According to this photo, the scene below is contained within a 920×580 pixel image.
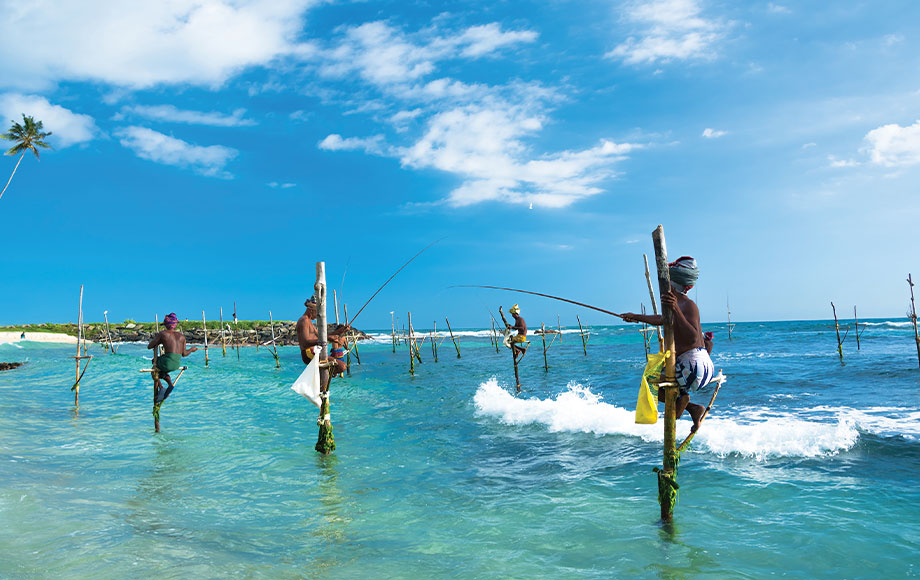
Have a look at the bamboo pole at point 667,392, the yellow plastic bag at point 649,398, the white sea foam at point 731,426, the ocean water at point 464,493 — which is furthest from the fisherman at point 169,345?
the bamboo pole at point 667,392

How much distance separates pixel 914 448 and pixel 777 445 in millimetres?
2465

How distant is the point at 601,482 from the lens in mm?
8375

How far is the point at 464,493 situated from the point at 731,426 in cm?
704

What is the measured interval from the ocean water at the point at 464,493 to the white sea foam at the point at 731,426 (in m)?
0.07

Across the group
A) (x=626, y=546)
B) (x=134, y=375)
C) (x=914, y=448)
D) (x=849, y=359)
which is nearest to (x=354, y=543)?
(x=626, y=546)

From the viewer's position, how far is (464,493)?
8.04m

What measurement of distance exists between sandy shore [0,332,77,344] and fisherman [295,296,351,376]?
6670cm

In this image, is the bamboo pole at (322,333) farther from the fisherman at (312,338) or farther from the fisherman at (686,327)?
the fisherman at (686,327)

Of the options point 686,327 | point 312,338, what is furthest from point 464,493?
point 686,327

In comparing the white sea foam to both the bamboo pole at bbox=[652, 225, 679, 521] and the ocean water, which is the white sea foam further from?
the bamboo pole at bbox=[652, 225, 679, 521]

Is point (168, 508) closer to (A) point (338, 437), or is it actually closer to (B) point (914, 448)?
(A) point (338, 437)

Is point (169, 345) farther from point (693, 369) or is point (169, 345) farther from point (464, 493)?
point (693, 369)

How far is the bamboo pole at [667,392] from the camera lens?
541cm

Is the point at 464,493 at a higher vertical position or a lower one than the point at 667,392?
lower
